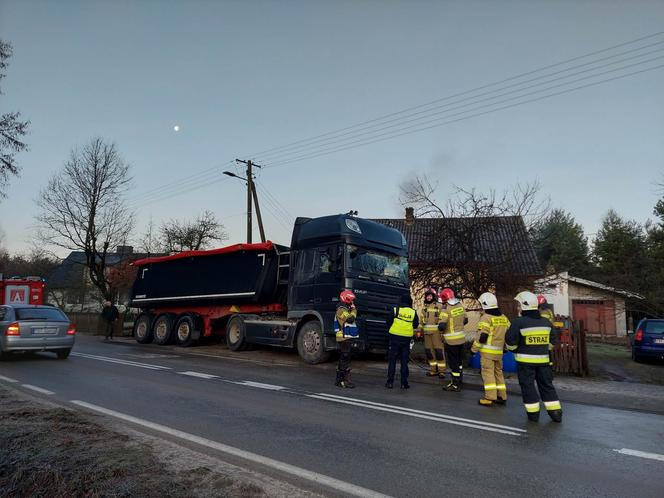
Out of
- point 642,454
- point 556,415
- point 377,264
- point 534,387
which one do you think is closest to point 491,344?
point 534,387

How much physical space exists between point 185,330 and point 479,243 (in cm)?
1026

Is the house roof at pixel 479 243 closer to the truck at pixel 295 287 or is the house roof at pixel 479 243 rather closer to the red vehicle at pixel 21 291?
the truck at pixel 295 287

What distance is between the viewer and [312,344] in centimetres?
1204

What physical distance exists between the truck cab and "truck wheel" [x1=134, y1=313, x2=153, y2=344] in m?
8.42

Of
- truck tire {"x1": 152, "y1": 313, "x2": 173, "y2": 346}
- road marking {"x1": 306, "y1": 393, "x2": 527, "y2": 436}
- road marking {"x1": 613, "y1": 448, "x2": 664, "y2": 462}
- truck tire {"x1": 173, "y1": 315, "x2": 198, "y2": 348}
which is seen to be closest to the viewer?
road marking {"x1": 613, "y1": 448, "x2": 664, "y2": 462}

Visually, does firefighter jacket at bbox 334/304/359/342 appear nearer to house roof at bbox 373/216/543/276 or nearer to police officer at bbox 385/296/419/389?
police officer at bbox 385/296/419/389

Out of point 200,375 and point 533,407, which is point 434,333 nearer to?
point 533,407

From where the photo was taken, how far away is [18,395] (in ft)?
23.7

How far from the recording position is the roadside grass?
3428 mm

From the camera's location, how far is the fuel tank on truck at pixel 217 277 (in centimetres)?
1422

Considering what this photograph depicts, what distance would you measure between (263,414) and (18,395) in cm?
392

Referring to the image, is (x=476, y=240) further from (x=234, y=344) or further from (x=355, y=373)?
(x=234, y=344)

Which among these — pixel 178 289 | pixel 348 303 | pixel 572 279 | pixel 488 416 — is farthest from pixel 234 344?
pixel 572 279

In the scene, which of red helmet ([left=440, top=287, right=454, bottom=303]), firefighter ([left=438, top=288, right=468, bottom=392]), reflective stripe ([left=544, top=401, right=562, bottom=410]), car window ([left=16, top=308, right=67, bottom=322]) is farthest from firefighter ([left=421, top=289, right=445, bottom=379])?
car window ([left=16, top=308, right=67, bottom=322])
